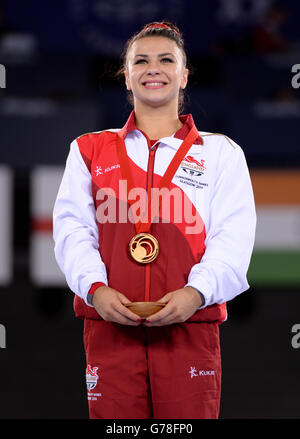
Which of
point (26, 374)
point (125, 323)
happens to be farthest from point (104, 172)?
point (26, 374)

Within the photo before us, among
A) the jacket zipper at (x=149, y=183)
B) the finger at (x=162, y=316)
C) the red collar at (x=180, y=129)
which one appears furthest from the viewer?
the red collar at (x=180, y=129)

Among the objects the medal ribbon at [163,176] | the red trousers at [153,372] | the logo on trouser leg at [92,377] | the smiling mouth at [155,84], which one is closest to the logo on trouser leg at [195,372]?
the red trousers at [153,372]

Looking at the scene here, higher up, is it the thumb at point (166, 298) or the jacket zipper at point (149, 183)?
the jacket zipper at point (149, 183)

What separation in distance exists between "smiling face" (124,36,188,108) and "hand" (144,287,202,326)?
0.49 m

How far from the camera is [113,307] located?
1.49 meters

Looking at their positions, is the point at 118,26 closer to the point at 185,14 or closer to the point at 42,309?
the point at 185,14

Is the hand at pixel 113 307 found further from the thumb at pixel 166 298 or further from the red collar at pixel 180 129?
the red collar at pixel 180 129

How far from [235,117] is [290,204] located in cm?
70

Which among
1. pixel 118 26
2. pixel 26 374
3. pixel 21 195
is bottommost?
pixel 26 374

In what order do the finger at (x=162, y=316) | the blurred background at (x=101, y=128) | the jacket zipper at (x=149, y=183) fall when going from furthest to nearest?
the blurred background at (x=101, y=128) → the jacket zipper at (x=149, y=183) → the finger at (x=162, y=316)

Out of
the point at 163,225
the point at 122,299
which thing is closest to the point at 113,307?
the point at 122,299

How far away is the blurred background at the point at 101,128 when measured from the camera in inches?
132

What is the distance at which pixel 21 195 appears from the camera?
4480mm

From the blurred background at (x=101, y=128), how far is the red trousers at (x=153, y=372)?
129cm
